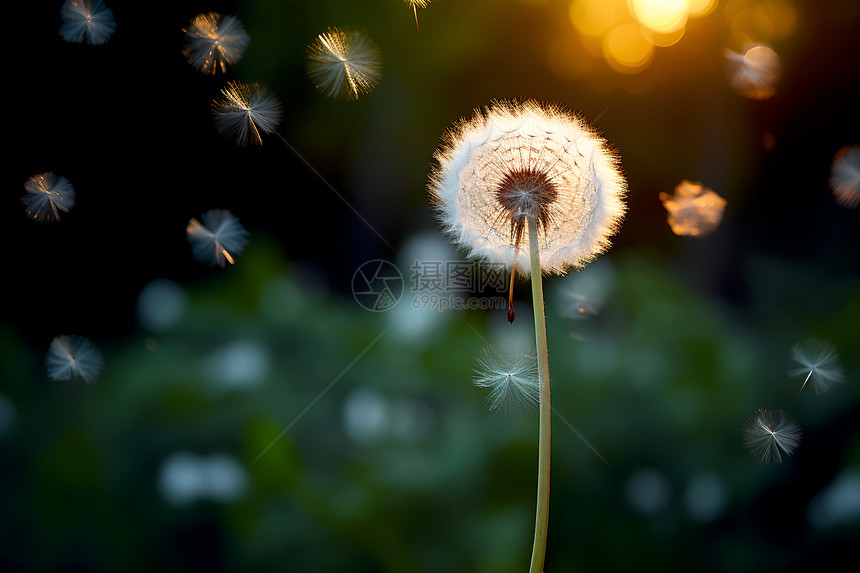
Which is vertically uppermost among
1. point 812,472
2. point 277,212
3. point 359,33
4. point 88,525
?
point 359,33

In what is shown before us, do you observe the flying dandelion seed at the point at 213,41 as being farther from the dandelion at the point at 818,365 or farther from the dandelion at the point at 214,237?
the dandelion at the point at 818,365

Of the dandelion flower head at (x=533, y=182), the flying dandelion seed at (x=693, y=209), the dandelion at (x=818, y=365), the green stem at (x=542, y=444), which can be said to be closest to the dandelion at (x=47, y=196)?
the dandelion flower head at (x=533, y=182)

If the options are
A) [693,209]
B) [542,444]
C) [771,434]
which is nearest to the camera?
[542,444]

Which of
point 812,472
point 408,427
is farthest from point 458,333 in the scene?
point 812,472

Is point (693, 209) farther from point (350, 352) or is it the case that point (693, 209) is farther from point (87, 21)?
point (87, 21)

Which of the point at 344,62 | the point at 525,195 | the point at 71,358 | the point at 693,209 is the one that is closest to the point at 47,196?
the point at 71,358

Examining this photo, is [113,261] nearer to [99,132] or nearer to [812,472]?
[99,132]

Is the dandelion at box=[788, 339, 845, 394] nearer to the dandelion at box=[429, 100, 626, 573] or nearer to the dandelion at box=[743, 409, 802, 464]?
the dandelion at box=[743, 409, 802, 464]
